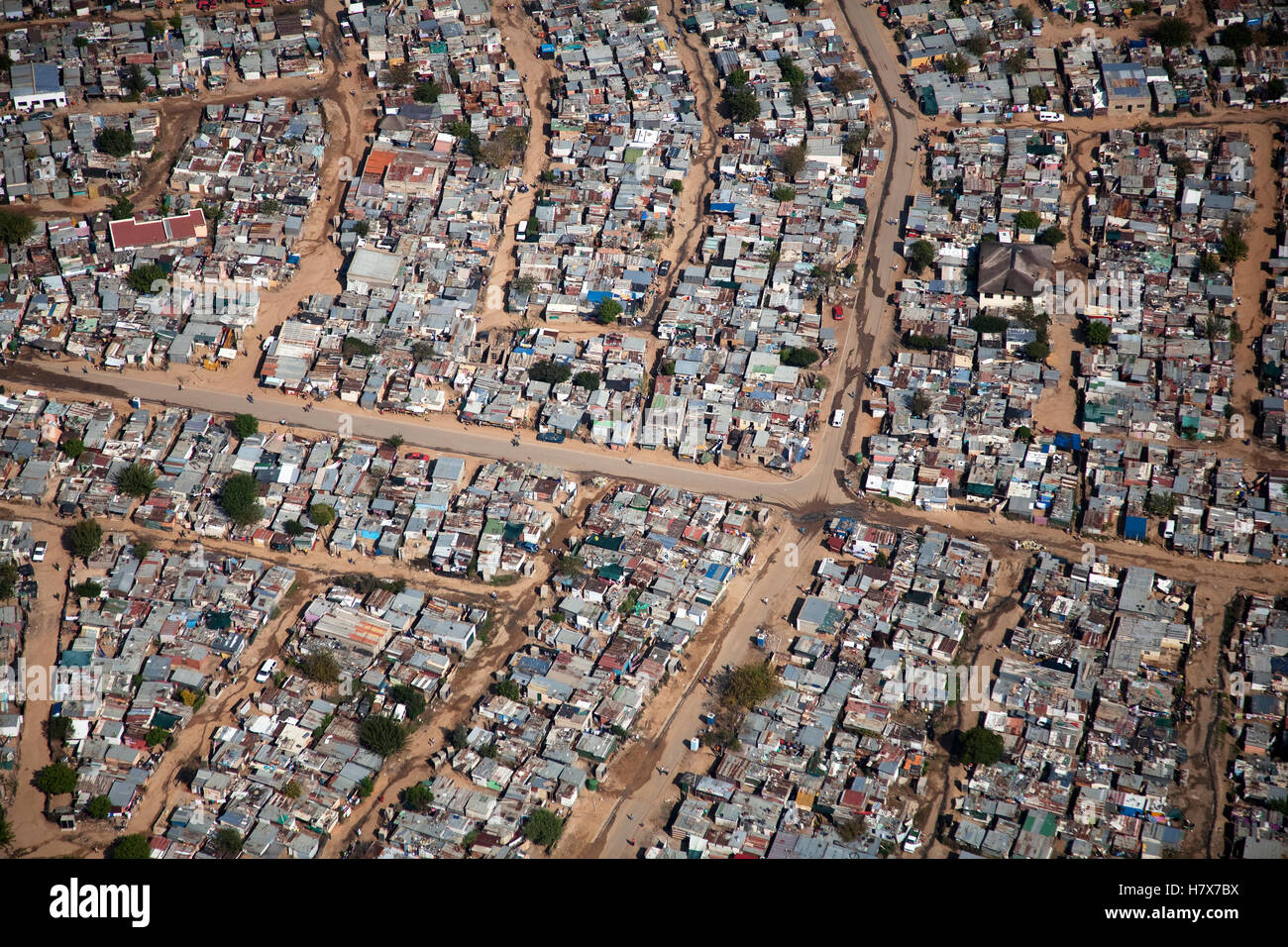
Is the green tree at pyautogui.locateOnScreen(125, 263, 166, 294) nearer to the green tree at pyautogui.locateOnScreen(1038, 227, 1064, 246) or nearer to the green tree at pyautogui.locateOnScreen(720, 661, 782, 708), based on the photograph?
the green tree at pyautogui.locateOnScreen(720, 661, 782, 708)

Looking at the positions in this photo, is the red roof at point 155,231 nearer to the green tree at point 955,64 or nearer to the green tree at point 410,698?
the green tree at point 410,698

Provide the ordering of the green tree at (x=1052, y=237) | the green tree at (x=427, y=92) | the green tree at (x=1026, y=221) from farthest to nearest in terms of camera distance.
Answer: the green tree at (x=427, y=92)
the green tree at (x=1026, y=221)
the green tree at (x=1052, y=237)

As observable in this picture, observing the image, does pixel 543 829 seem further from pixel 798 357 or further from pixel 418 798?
pixel 798 357

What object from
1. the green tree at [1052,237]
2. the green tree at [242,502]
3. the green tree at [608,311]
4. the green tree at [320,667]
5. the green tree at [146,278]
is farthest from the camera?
the green tree at [1052,237]

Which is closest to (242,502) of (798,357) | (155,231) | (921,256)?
(155,231)

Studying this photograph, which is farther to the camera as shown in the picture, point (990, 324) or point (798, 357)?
point (990, 324)

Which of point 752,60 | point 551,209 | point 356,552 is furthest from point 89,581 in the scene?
point 752,60

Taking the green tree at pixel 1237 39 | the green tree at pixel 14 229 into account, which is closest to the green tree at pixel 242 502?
the green tree at pixel 14 229

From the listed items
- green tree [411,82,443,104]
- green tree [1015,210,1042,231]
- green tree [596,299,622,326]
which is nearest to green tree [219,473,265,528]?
green tree [596,299,622,326]
